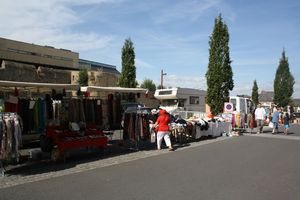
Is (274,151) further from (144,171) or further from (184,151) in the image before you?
(144,171)

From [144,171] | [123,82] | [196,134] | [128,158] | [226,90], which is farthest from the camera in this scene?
[123,82]

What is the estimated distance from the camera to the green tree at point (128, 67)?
32562mm

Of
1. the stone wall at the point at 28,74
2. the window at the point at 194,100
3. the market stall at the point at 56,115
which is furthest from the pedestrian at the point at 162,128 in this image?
the window at the point at 194,100

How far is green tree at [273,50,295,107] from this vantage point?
5300 centimetres

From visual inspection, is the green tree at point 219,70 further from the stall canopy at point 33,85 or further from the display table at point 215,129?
the stall canopy at point 33,85

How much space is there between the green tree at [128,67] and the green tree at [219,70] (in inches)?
393

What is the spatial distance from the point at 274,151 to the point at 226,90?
36.5 feet

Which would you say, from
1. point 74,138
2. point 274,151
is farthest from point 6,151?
point 274,151

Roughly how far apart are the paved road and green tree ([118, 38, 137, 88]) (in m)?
20.9

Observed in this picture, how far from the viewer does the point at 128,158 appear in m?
11.4

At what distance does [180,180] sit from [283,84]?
4918 centimetres

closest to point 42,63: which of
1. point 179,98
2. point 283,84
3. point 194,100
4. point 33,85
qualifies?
point 179,98

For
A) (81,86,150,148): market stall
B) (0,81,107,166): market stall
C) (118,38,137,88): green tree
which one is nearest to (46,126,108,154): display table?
(0,81,107,166): market stall

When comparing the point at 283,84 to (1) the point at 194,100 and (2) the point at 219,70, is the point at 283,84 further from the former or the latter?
(2) the point at 219,70
